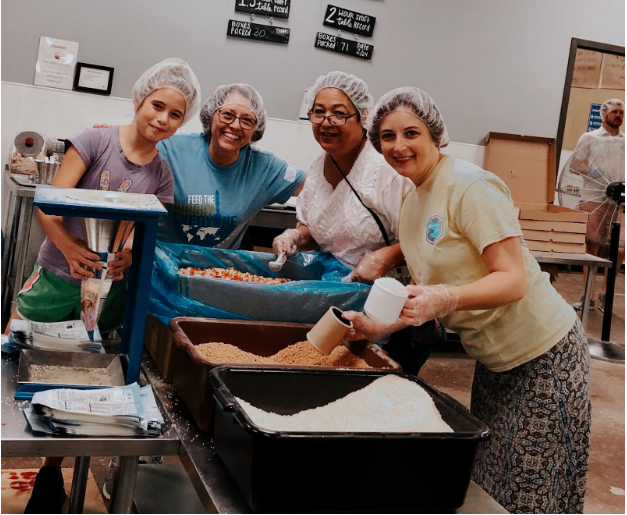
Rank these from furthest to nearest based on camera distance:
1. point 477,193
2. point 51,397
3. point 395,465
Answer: point 477,193, point 51,397, point 395,465

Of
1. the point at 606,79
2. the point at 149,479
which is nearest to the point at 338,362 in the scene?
the point at 149,479

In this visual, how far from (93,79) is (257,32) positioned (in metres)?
1.17

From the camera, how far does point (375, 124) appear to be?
5.98 feet

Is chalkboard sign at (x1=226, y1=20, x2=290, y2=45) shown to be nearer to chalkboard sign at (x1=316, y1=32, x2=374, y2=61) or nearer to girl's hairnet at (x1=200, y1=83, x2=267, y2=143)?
chalkboard sign at (x1=316, y1=32, x2=374, y2=61)

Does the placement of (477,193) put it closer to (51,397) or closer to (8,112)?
(51,397)

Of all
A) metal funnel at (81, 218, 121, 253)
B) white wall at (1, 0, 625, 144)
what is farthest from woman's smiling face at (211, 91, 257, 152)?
white wall at (1, 0, 625, 144)

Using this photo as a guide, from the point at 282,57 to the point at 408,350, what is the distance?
3.27 meters

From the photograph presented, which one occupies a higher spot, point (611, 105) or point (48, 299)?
point (611, 105)

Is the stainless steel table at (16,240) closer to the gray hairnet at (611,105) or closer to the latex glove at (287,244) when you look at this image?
the latex glove at (287,244)

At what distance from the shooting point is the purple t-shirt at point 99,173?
191 centimetres

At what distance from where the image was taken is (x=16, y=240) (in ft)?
12.6

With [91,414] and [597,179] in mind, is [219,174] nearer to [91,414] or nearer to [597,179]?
[91,414]

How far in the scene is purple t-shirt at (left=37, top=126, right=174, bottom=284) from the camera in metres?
1.91

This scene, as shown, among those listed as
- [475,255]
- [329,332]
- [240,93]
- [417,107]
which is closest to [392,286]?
[329,332]
